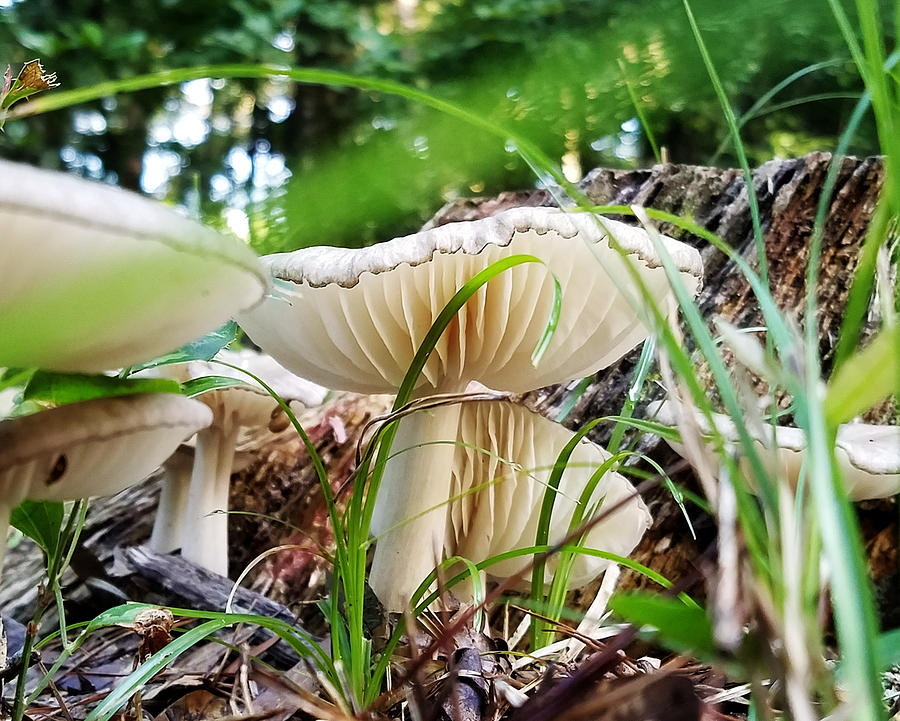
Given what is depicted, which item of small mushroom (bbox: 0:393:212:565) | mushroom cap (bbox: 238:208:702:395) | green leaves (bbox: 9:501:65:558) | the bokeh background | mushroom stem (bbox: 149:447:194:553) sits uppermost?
the bokeh background

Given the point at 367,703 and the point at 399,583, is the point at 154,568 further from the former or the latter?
the point at 367,703

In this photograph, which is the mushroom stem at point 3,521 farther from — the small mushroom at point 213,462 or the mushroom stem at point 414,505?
the small mushroom at point 213,462

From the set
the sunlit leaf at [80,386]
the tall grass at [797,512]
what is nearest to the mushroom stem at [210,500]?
the sunlit leaf at [80,386]

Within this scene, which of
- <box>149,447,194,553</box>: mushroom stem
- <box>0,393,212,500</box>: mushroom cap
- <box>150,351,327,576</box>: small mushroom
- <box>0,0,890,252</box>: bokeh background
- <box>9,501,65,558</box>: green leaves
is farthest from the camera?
<box>0,0,890,252</box>: bokeh background

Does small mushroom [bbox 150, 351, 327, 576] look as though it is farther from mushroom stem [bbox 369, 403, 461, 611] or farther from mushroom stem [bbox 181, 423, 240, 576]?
mushroom stem [bbox 369, 403, 461, 611]

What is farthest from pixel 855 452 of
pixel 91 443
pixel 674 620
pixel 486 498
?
pixel 91 443

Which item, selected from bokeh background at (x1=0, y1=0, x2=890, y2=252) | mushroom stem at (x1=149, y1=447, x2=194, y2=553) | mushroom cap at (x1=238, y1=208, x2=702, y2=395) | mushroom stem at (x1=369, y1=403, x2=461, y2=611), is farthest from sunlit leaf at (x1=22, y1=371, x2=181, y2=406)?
bokeh background at (x1=0, y1=0, x2=890, y2=252)
